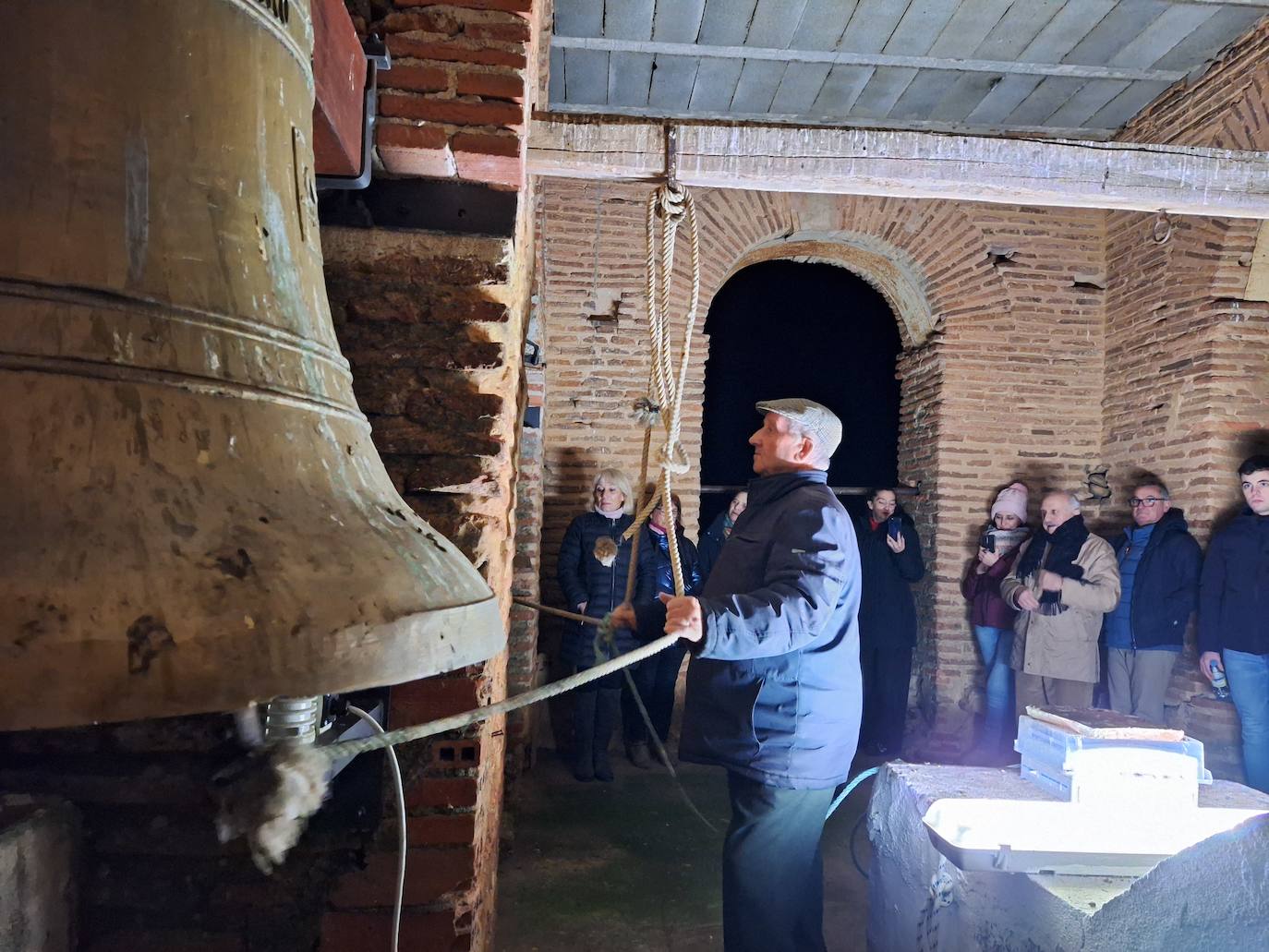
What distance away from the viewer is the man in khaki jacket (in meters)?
4.67

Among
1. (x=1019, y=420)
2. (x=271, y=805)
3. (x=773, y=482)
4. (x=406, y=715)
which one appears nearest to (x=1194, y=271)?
(x=1019, y=420)

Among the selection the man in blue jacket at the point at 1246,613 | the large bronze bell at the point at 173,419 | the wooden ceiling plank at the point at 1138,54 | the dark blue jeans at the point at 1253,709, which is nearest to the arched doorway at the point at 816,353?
the wooden ceiling plank at the point at 1138,54

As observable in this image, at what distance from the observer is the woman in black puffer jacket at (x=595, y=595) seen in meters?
4.71

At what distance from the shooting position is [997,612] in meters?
5.30

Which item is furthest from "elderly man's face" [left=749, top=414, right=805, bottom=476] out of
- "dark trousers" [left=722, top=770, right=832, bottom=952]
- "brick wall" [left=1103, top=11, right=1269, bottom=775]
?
"brick wall" [left=1103, top=11, right=1269, bottom=775]

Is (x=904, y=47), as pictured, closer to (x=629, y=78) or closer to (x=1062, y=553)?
(x=629, y=78)

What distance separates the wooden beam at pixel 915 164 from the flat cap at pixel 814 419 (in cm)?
70

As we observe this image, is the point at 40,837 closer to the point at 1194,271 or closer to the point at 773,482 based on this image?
the point at 773,482

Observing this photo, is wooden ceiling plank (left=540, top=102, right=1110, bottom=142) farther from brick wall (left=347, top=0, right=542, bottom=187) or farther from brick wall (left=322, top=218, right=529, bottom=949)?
brick wall (left=322, top=218, right=529, bottom=949)

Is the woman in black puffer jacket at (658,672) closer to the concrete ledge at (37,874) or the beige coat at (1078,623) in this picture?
the beige coat at (1078,623)

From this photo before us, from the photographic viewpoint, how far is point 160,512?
565mm

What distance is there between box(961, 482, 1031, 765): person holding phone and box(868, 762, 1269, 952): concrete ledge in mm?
2487

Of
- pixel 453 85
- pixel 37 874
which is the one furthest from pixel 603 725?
pixel 453 85

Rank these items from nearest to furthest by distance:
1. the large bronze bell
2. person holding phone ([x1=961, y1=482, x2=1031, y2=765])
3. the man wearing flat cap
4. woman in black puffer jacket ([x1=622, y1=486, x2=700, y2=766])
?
the large bronze bell, the man wearing flat cap, woman in black puffer jacket ([x1=622, y1=486, x2=700, y2=766]), person holding phone ([x1=961, y1=482, x2=1031, y2=765])
